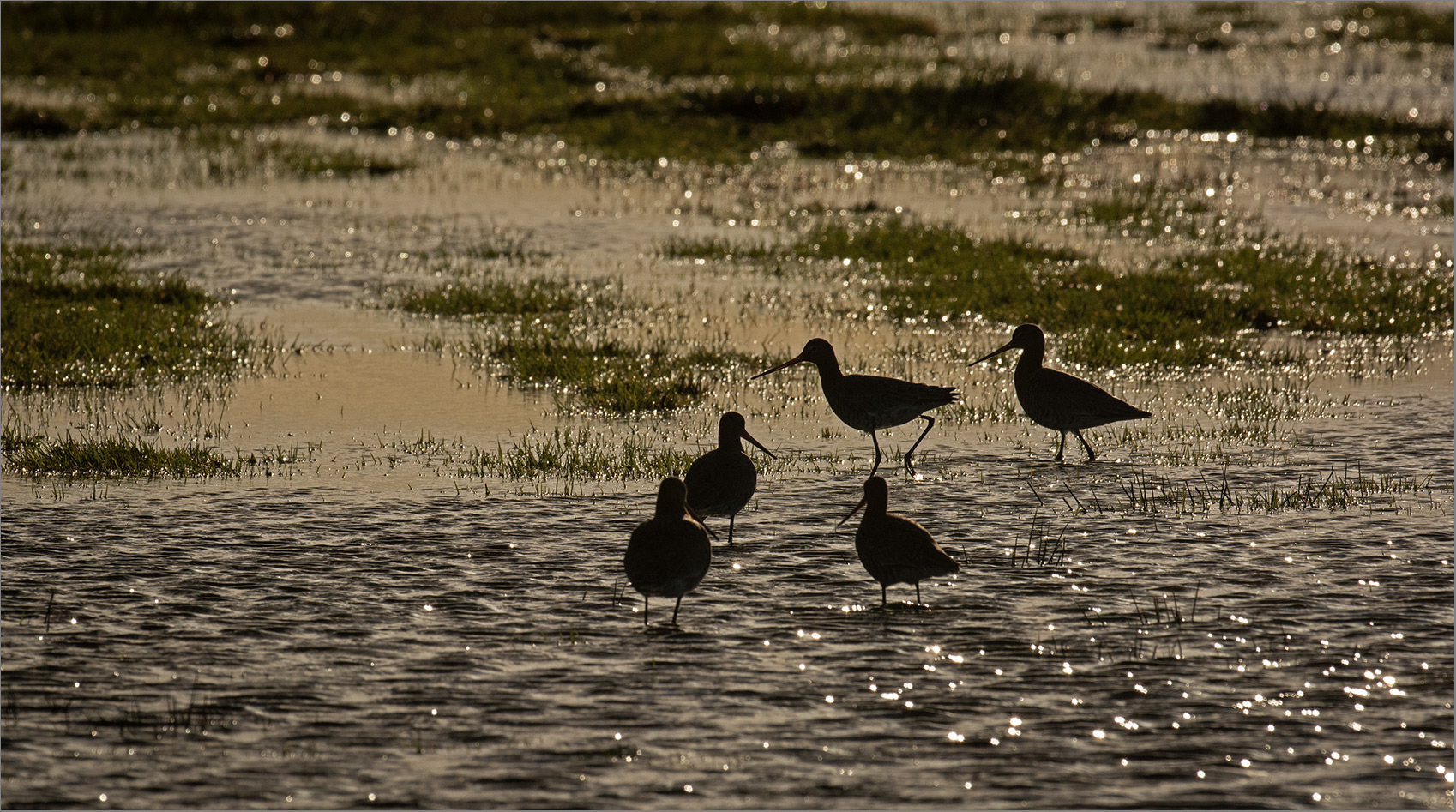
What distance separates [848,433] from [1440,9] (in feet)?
174

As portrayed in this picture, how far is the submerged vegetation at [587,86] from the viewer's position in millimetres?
30297

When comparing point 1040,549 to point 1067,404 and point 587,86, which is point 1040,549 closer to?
point 1067,404

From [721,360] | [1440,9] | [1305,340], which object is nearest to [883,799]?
[721,360]

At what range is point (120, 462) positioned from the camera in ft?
37.8

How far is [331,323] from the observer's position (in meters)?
17.0

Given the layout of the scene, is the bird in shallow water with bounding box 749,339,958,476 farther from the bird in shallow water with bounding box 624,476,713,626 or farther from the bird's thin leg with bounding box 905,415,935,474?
the bird in shallow water with bounding box 624,476,713,626

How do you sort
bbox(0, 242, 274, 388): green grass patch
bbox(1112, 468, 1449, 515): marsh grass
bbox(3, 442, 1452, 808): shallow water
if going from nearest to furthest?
bbox(3, 442, 1452, 808): shallow water, bbox(1112, 468, 1449, 515): marsh grass, bbox(0, 242, 274, 388): green grass patch

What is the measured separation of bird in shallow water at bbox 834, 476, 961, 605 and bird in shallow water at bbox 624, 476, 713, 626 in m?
0.89

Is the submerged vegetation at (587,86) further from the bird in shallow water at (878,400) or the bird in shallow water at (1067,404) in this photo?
the bird in shallow water at (878,400)

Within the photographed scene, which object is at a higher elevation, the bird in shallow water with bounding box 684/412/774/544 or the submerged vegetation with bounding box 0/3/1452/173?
the submerged vegetation with bounding box 0/3/1452/173

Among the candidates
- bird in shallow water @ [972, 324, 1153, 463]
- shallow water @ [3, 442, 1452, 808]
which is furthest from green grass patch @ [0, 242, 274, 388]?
bird in shallow water @ [972, 324, 1153, 463]

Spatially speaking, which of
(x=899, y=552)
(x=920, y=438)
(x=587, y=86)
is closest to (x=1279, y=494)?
(x=920, y=438)

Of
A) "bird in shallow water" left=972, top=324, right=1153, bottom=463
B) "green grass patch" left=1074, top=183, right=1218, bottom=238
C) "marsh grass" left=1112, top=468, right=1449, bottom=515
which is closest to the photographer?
"marsh grass" left=1112, top=468, right=1449, bottom=515

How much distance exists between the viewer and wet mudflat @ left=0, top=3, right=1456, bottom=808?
681cm
